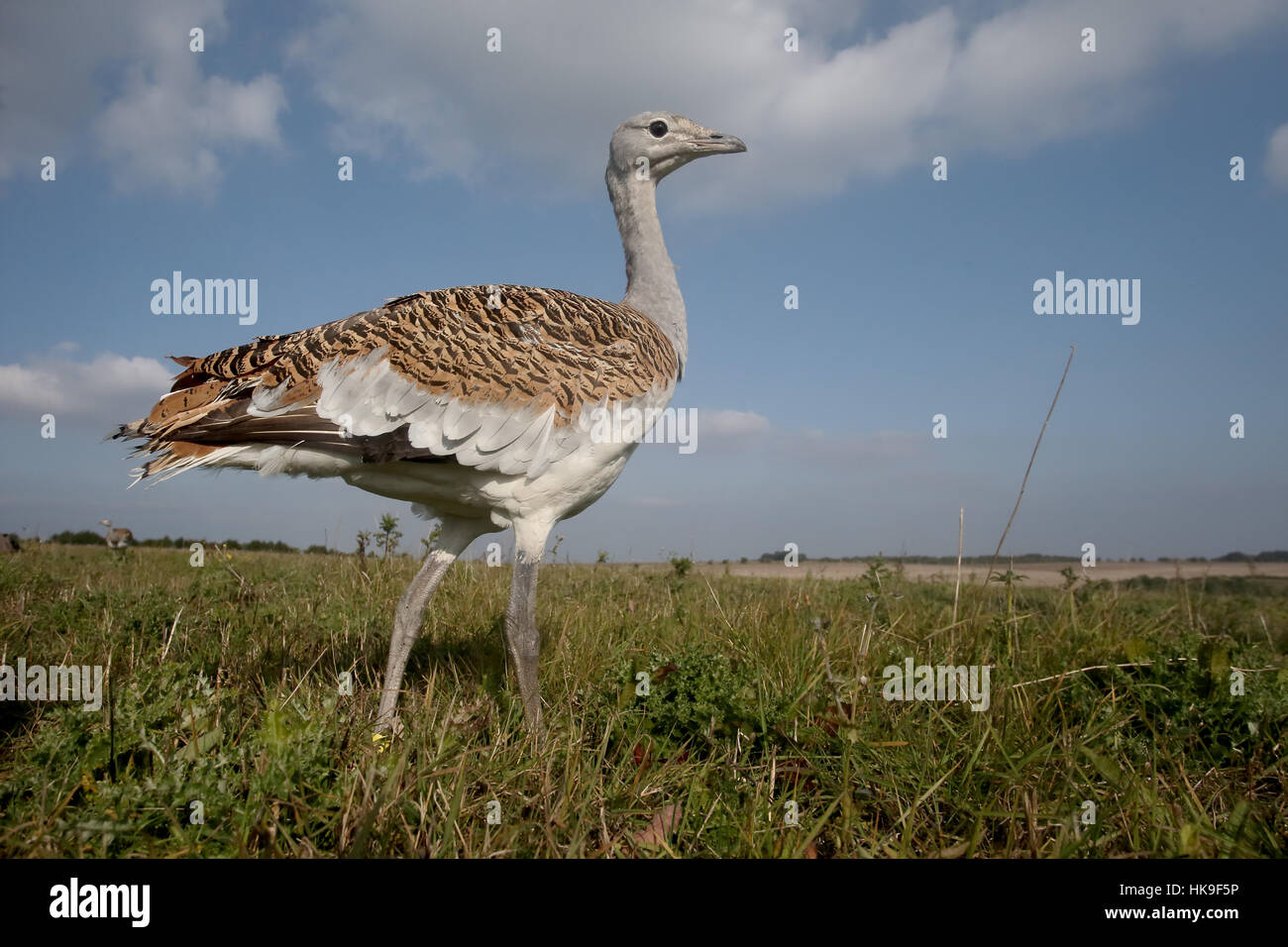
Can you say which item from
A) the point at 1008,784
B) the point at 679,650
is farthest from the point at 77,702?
the point at 1008,784

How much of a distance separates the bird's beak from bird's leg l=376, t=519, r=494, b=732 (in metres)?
3.30

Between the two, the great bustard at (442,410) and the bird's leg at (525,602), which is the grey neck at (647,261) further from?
the bird's leg at (525,602)

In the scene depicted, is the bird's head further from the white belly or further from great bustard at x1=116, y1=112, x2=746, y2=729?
the white belly

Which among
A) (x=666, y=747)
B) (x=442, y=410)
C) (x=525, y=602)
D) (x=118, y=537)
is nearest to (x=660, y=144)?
(x=442, y=410)

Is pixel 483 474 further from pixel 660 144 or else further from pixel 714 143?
pixel 714 143

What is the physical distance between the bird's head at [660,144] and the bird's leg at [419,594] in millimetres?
2954

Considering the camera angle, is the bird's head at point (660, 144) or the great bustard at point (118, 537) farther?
the great bustard at point (118, 537)

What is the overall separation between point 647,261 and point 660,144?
3.12 ft

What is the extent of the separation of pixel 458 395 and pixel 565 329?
0.75 m

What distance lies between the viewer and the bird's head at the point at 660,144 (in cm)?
532

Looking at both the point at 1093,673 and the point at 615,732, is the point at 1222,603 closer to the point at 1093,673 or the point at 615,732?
the point at 1093,673

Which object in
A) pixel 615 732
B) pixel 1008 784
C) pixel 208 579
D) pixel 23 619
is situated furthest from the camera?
pixel 208 579

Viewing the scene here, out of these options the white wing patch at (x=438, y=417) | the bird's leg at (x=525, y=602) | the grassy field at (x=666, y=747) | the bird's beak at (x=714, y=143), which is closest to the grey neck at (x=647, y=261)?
A: the bird's beak at (x=714, y=143)

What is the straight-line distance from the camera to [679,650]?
13.5 feet
